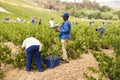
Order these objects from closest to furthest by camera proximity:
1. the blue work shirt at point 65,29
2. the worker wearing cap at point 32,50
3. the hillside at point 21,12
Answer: the worker wearing cap at point 32,50
the blue work shirt at point 65,29
the hillside at point 21,12

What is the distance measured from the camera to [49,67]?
11.8 metres

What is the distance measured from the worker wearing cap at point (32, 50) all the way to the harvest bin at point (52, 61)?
42 cm

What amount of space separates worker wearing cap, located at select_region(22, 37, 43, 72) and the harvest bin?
0.42 metres

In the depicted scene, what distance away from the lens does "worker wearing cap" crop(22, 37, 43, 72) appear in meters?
11.0

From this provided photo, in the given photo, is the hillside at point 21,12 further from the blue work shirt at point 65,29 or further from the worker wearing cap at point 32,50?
the worker wearing cap at point 32,50

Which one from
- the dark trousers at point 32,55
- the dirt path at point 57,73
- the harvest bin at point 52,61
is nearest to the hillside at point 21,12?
the harvest bin at point 52,61

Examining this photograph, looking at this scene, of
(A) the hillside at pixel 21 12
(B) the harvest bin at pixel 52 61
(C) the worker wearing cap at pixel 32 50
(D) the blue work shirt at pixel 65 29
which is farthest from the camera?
(A) the hillside at pixel 21 12

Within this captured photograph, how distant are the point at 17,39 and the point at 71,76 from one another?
167 inches

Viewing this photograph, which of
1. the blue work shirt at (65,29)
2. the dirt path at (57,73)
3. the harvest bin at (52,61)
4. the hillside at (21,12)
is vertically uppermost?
the blue work shirt at (65,29)

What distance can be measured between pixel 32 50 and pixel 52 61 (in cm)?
93

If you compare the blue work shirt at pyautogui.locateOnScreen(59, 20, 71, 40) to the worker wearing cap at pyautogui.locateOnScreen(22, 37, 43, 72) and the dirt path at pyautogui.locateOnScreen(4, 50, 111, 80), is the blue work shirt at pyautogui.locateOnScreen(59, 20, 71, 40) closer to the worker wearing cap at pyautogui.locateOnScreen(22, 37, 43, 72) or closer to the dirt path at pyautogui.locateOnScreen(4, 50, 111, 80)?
the dirt path at pyautogui.locateOnScreen(4, 50, 111, 80)

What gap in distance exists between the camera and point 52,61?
1162cm

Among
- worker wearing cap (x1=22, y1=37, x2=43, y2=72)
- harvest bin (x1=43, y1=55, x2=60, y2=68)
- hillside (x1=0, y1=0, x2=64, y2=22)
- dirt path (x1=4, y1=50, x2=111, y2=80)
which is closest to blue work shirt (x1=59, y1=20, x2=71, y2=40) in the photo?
harvest bin (x1=43, y1=55, x2=60, y2=68)

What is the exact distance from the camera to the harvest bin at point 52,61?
1170 centimetres
